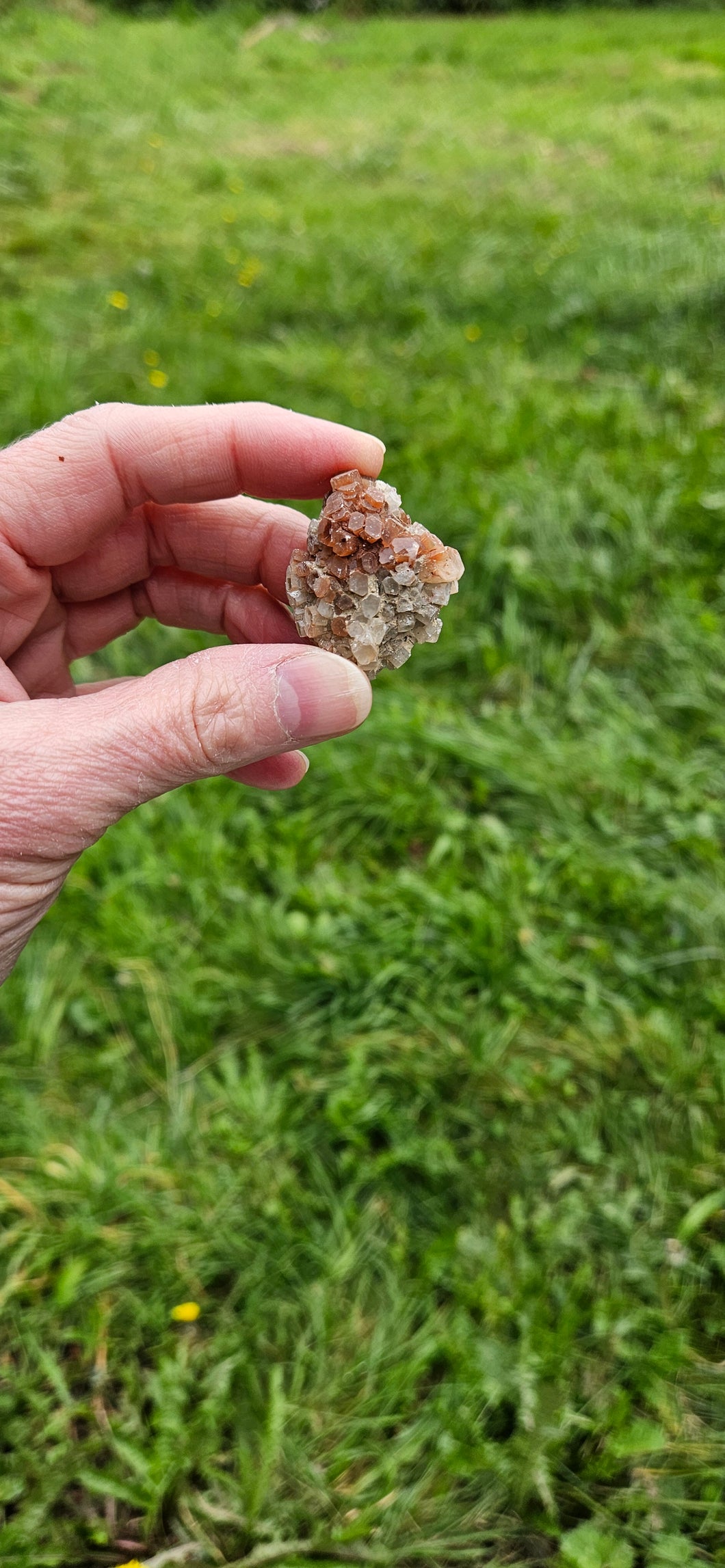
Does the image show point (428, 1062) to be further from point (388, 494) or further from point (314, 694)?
point (388, 494)

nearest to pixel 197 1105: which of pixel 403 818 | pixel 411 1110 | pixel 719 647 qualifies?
pixel 411 1110

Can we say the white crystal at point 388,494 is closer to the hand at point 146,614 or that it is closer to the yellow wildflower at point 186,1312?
the hand at point 146,614

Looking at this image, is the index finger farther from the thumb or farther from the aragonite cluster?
the thumb

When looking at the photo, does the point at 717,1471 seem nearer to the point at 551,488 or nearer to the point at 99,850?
the point at 99,850

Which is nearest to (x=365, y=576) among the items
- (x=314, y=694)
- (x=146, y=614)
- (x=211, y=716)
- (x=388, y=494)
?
(x=388, y=494)

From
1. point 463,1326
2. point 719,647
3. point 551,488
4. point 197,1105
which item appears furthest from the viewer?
point 551,488

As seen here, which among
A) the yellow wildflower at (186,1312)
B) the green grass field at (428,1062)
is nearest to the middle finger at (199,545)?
the green grass field at (428,1062)
